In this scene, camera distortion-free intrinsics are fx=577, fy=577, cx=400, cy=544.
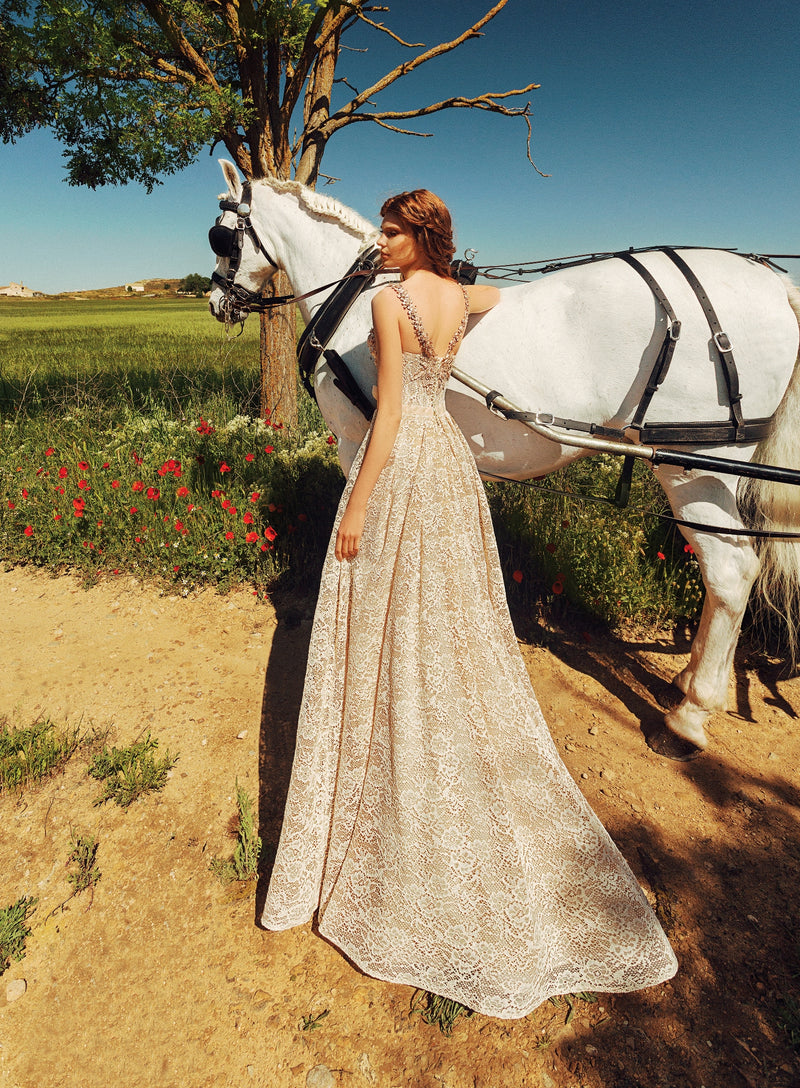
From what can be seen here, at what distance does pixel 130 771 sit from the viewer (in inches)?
111

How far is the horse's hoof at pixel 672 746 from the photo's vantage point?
3.06 metres

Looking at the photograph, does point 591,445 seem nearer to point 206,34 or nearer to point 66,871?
point 66,871

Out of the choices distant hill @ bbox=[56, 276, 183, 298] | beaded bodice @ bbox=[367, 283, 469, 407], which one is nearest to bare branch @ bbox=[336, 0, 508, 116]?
beaded bodice @ bbox=[367, 283, 469, 407]

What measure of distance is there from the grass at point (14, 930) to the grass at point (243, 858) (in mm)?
681

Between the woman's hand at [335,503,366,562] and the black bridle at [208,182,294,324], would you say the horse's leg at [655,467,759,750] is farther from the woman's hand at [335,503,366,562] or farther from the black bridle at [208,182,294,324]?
the black bridle at [208,182,294,324]

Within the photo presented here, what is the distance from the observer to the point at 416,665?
2020 mm

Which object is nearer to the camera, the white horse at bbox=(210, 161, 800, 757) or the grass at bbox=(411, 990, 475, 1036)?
the grass at bbox=(411, 990, 475, 1036)

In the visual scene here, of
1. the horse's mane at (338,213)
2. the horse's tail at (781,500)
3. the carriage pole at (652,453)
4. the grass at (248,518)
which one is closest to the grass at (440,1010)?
the carriage pole at (652,453)

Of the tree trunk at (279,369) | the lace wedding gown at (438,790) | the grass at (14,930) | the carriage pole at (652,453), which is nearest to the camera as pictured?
the lace wedding gown at (438,790)

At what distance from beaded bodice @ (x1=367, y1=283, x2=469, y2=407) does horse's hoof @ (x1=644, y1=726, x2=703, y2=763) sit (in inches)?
89.0

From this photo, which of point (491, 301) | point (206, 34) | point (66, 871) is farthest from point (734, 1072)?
point (206, 34)

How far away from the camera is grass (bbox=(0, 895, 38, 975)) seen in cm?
208

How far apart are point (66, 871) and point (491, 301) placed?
3.04 m

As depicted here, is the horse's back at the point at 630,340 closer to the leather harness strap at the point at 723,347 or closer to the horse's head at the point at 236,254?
the leather harness strap at the point at 723,347
